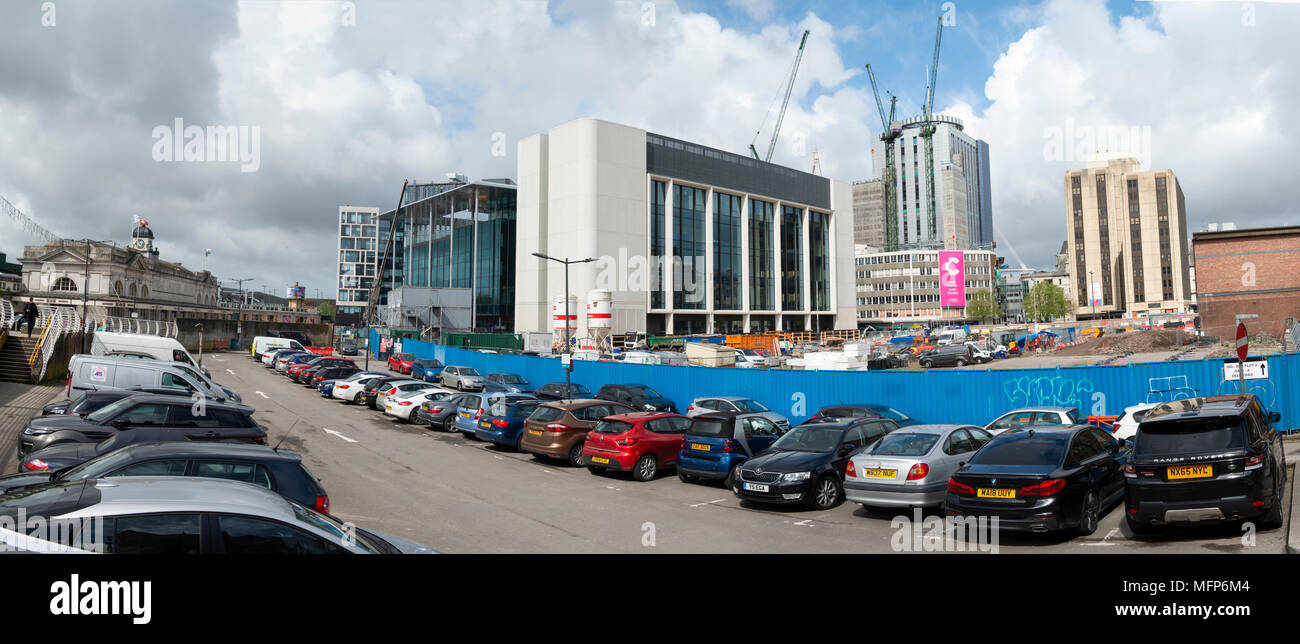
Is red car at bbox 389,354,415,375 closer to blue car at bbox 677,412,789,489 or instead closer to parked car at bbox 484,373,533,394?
parked car at bbox 484,373,533,394

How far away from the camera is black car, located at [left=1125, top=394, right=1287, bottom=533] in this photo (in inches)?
308

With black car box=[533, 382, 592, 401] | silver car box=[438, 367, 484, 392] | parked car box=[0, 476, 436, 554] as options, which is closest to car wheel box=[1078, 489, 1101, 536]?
parked car box=[0, 476, 436, 554]

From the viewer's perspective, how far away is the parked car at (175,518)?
401 cm

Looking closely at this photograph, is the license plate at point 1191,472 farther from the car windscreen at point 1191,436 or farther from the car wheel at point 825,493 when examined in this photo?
the car wheel at point 825,493

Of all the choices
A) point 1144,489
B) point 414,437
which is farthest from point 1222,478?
point 414,437

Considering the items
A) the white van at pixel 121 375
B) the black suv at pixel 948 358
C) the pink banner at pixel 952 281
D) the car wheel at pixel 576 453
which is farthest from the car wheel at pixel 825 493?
the pink banner at pixel 952 281

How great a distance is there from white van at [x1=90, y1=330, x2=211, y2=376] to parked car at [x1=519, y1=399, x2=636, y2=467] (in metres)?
15.7

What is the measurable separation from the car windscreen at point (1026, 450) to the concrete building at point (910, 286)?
116857 mm

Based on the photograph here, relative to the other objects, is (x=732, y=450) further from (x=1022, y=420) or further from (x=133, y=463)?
(x=133, y=463)

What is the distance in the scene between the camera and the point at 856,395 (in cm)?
2069

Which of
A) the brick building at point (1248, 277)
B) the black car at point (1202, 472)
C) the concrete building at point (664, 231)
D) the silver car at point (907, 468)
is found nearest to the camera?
the black car at point (1202, 472)

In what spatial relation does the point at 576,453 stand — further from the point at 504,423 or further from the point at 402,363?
the point at 402,363
